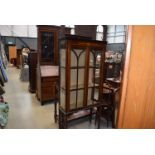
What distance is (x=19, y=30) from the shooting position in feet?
37.3

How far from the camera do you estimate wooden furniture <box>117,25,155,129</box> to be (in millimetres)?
841

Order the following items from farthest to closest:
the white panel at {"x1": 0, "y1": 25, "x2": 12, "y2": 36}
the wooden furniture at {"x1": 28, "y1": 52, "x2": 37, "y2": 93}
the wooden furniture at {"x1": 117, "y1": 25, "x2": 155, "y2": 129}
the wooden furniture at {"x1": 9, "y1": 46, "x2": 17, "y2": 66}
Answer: the wooden furniture at {"x1": 9, "y1": 46, "x2": 17, "y2": 66} → the white panel at {"x1": 0, "y1": 25, "x2": 12, "y2": 36} → the wooden furniture at {"x1": 28, "y1": 52, "x2": 37, "y2": 93} → the wooden furniture at {"x1": 117, "y1": 25, "x2": 155, "y2": 129}

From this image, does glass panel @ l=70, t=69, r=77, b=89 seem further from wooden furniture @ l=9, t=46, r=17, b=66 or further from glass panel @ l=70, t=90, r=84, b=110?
wooden furniture @ l=9, t=46, r=17, b=66

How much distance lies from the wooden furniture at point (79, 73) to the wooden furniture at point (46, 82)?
134 cm

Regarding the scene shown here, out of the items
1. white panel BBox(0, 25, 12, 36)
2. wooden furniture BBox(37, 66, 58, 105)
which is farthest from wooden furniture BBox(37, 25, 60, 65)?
white panel BBox(0, 25, 12, 36)

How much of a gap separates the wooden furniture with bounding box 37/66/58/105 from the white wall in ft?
28.6

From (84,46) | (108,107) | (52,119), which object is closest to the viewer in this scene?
(84,46)
